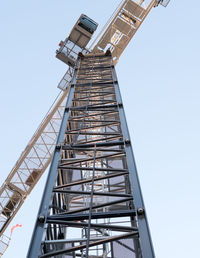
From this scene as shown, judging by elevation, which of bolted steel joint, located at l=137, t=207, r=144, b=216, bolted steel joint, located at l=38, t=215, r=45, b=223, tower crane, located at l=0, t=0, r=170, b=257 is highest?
tower crane, located at l=0, t=0, r=170, b=257

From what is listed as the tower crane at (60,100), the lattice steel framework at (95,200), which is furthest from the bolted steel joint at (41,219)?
the tower crane at (60,100)

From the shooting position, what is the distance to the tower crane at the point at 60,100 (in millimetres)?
23172

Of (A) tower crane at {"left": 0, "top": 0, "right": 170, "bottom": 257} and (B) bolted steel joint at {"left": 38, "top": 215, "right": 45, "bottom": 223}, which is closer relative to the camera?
(B) bolted steel joint at {"left": 38, "top": 215, "right": 45, "bottom": 223}

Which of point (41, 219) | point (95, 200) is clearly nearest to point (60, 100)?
point (95, 200)

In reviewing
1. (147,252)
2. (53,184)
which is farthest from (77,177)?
(147,252)

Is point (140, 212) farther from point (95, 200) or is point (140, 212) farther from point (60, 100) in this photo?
point (60, 100)

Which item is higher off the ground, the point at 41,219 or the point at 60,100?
the point at 60,100

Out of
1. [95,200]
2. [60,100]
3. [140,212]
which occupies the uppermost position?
[60,100]

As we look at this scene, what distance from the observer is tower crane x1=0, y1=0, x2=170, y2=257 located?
23172 millimetres

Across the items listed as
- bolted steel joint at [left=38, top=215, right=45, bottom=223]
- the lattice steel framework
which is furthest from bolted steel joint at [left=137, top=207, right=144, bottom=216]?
bolted steel joint at [left=38, top=215, right=45, bottom=223]

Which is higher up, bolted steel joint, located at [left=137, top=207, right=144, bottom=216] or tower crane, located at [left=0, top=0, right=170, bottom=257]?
tower crane, located at [left=0, top=0, right=170, bottom=257]

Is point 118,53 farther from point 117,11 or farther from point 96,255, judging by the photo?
point 96,255

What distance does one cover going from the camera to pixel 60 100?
24344 mm

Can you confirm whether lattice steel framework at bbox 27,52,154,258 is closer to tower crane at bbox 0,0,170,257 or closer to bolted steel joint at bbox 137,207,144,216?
bolted steel joint at bbox 137,207,144,216
